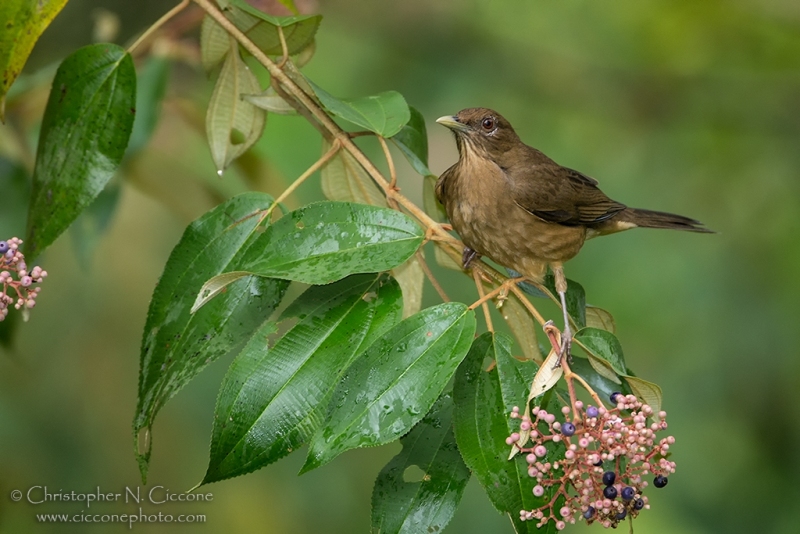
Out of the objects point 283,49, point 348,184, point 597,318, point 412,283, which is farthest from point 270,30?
point 597,318

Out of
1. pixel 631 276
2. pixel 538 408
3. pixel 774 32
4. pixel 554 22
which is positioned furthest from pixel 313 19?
pixel 774 32

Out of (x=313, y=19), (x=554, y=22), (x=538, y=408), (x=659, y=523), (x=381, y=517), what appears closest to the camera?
(x=538, y=408)

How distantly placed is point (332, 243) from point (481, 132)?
151 cm

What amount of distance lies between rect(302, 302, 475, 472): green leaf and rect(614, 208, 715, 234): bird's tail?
195 cm

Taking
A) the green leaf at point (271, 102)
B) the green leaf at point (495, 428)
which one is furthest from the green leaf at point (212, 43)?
the green leaf at point (495, 428)

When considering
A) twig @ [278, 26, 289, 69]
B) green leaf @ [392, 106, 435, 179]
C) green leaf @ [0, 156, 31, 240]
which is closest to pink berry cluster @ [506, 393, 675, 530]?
green leaf @ [392, 106, 435, 179]

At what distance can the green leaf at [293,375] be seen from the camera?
1.87 meters

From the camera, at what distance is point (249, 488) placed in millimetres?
4973

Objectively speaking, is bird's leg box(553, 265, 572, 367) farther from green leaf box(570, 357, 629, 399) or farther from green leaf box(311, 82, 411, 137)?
green leaf box(311, 82, 411, 137)

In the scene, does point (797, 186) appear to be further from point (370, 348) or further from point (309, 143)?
point (370, 348)

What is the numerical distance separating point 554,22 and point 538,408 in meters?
5.17

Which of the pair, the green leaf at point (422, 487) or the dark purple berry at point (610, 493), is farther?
the green leaf at point (422, 487)

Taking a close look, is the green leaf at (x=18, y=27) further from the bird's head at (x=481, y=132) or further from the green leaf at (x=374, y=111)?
the bird's head at (x=481, y=132)

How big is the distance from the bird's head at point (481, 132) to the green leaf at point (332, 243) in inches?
51.1
